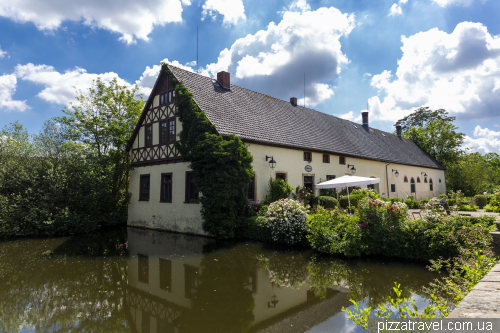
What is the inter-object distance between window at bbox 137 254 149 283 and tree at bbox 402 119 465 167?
125 feet

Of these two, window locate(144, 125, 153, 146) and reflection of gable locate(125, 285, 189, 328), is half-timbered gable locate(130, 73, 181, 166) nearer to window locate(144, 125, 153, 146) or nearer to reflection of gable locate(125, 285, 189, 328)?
window locate(144, 125, 153, 146)

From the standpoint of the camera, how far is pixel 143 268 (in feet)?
26.3

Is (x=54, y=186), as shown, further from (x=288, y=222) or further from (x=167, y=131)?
(x=288, y=222)

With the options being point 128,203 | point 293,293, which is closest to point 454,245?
point 293,293

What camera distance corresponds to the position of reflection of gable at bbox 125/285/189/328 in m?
4.91

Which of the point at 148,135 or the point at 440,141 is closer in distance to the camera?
the point at 148,135

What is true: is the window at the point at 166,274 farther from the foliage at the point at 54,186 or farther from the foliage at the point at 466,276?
the foliage at the point at 54,186

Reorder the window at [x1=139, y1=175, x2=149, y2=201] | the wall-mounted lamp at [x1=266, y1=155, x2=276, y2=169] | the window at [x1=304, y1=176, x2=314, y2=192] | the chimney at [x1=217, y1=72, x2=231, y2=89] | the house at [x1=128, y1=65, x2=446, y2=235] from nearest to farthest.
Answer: the house at [x1=128, y1=65, x2=446, y2=235]
the wall-mounted lamp at [x1=266, y1=155, x2=276, y2=169]
the window at [x1=304, y1=176, x2=314, y2=192]
the window at [x1=139, y1=175, x2=149, y2=201]
the chimney at [x1=217, y1=72, x2=231, y2=89]

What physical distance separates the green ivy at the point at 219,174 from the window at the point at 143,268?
3.28 meters

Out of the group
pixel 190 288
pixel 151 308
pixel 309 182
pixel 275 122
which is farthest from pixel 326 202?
pixel 151 308

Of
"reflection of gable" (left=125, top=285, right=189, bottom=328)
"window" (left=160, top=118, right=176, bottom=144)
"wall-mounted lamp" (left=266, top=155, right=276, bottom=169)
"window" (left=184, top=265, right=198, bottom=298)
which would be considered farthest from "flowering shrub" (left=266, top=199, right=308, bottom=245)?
"window" (left=160, top=118, right=176, bottom=144)

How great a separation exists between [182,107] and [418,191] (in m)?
25.2

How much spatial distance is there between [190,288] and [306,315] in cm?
268

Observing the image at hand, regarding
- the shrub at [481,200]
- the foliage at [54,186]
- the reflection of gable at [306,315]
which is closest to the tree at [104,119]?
the foliage at [54,186]
